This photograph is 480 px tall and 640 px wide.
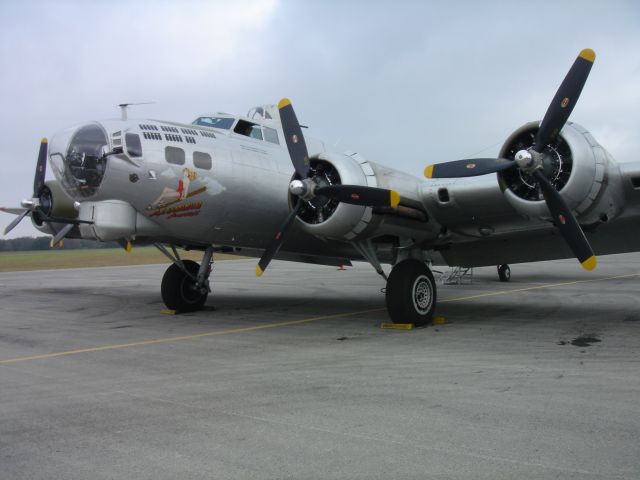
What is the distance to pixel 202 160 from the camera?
32.2ft

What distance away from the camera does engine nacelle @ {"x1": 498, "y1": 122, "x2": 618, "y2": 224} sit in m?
8.17

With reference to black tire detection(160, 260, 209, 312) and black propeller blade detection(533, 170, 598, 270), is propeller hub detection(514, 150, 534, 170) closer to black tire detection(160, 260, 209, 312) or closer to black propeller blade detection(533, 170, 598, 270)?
black propeller blade detection(533, 170, 598, 270)

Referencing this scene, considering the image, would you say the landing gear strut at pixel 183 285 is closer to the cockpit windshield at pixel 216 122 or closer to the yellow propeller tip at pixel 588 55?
the cockpit windshield at pixel 216 122

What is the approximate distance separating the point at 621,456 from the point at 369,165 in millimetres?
6864

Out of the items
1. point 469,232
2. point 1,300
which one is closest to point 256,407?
point 469,232

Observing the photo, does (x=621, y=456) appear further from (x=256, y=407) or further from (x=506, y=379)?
(x=256, y=407)

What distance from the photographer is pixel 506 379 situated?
593 centimetres

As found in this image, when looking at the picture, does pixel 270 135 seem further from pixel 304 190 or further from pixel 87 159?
pixel 87 159

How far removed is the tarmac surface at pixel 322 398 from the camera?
3729 millimetres

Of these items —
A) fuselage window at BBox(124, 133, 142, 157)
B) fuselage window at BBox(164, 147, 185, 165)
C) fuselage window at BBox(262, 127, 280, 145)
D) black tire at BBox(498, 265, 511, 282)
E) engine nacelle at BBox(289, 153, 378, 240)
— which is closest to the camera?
fuselage window at BBox(124, 133, 142, 157)

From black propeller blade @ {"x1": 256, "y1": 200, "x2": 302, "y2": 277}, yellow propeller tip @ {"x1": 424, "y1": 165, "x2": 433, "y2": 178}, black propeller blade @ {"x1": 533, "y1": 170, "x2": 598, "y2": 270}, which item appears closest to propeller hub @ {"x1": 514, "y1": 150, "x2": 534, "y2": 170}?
black propeller blade @ {"x1": 533, "y1": 170, "x2": 598, "y2": 270}

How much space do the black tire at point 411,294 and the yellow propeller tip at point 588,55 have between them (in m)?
4.18

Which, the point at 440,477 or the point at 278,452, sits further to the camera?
the point at 278,452

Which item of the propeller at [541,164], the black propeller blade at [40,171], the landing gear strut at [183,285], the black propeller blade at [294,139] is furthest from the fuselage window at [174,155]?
the black propeller blade at [40,171]
